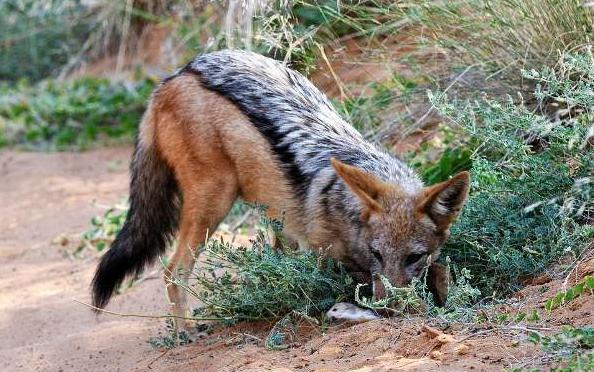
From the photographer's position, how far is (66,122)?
39.3ft

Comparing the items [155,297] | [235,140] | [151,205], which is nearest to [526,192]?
[235,140]

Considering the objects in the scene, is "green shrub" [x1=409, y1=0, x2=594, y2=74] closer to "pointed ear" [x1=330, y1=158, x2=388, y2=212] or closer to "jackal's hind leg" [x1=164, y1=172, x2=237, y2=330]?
"pointed ear" [x1=330, y1=158, x2=388, y2=212]

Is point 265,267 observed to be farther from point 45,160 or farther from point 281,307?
point 45,160

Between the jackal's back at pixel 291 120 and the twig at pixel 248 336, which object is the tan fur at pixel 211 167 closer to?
the jackal's back at pixel 291 120

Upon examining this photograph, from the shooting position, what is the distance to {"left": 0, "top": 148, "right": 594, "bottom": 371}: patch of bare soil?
180 inches

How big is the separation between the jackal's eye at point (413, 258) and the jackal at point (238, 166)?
18 cm

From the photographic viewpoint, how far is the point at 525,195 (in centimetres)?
574

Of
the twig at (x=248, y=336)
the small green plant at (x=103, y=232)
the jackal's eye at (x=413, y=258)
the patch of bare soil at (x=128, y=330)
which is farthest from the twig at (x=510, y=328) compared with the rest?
the small green plant at (x=103, y=232)

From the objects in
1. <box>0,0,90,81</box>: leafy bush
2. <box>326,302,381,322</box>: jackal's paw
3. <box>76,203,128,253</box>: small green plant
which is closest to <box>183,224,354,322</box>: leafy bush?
<box>326,302,381,322</box>: jackal's paw

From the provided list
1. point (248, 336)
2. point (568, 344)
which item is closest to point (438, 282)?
point (248, 336)

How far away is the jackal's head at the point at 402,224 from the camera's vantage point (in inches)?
213

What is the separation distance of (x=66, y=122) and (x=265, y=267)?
7.04 m

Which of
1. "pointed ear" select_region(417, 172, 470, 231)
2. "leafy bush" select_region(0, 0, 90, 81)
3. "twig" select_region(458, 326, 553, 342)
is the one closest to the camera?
"twig" select_region(458, 326, 553, 342)

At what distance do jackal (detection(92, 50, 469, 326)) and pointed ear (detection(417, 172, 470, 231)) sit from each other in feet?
0.74
